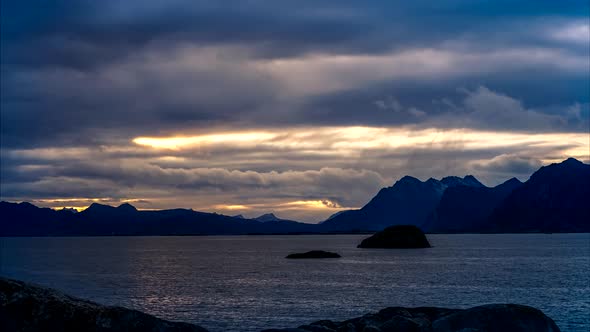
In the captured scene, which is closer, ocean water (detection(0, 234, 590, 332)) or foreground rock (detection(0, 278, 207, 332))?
foreground rock (detection(0, 278, 207, 332))

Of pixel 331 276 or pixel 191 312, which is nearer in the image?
pixel 191 312

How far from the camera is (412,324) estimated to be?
2783cm

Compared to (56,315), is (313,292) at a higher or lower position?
lower

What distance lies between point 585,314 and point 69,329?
185ft

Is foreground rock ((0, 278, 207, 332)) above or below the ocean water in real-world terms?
above

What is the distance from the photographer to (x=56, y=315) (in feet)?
67.2

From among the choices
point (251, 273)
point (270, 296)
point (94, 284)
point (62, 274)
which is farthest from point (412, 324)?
point (62, 274)

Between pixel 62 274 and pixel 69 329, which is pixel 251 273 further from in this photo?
pixel 69 329

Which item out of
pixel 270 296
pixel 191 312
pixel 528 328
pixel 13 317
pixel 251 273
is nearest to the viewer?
pixel 13 317

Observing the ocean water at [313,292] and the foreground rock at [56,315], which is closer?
the foreground rock at [56,315]

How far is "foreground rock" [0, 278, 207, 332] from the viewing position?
20125mm

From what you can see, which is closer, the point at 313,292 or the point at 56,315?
the point at 56,315

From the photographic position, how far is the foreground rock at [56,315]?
66.0 feet

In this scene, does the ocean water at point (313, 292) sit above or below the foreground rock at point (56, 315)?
below
